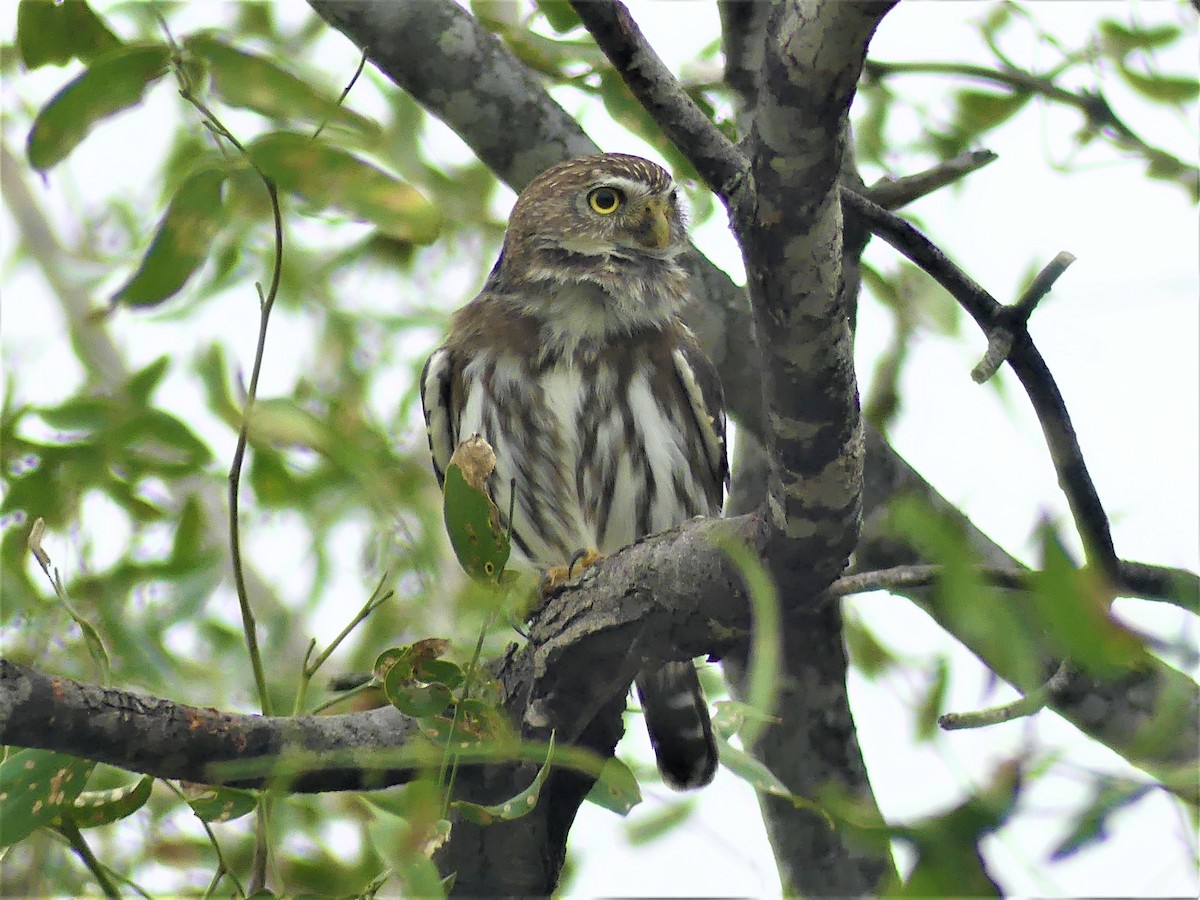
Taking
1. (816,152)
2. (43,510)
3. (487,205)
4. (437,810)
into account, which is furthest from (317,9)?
(437,810)

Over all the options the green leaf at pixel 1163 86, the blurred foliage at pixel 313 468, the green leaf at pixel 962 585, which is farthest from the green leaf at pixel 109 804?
the green leaf at pixel 1163 86

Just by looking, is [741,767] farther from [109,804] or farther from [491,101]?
[491,101]

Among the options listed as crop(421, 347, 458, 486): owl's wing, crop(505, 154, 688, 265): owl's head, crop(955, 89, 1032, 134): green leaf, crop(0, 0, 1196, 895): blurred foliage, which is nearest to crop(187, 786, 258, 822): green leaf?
crop(0, 0, 1196, 895): blurred foliage

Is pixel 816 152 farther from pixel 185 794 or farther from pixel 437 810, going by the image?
pixel 185 794

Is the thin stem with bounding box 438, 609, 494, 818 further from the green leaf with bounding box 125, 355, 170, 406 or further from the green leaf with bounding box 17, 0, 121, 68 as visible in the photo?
the green leaf with bounding box 17, 0, 121, 68

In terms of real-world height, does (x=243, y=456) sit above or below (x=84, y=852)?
above

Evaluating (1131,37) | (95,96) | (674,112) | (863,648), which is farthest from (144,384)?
(1131,37)

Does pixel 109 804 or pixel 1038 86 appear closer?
pixel 109 804
